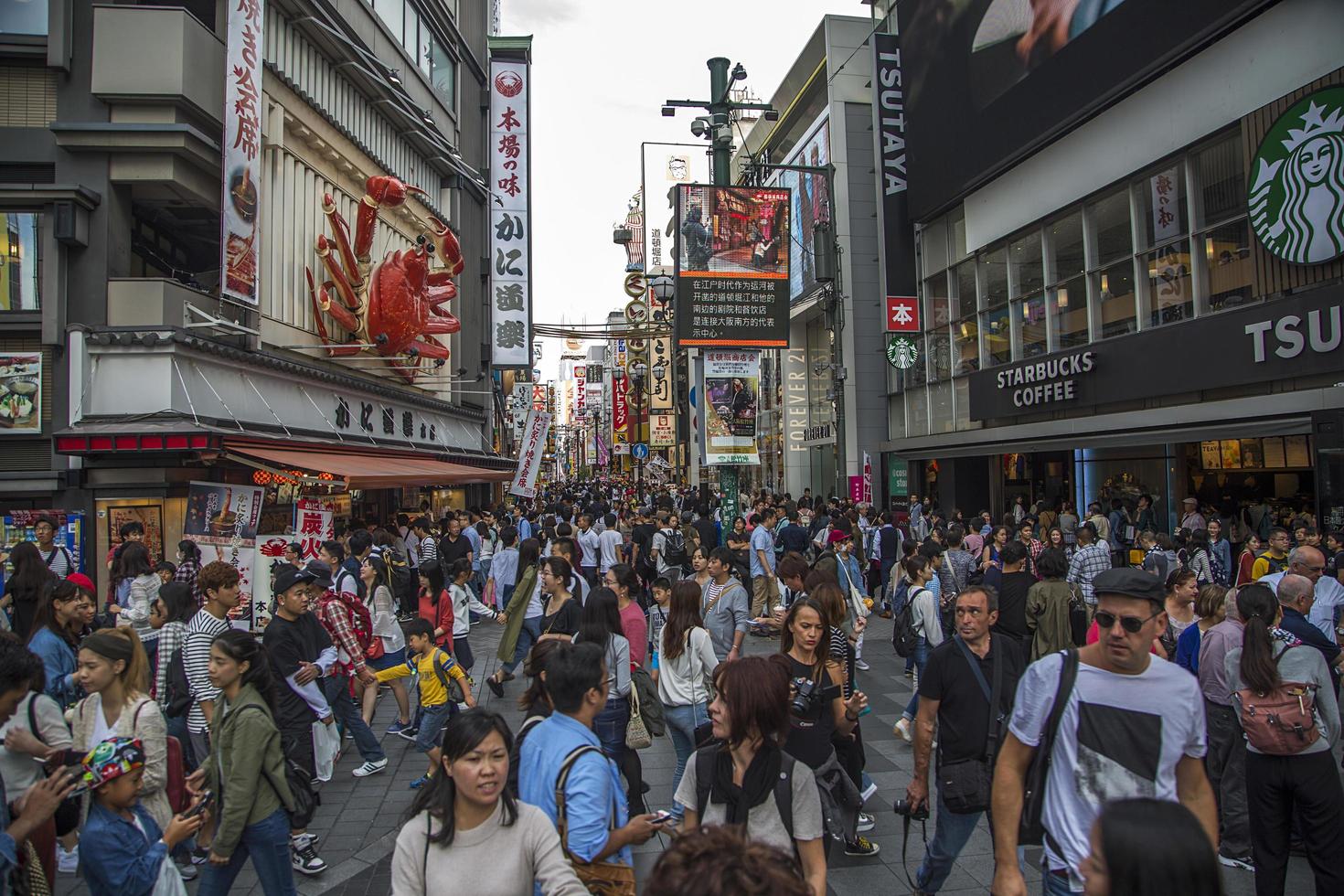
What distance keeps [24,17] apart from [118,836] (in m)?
14.6

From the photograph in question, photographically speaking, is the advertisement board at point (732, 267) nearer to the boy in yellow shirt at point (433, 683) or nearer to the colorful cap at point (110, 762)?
the boy in yellow shirt at point (433, 683)

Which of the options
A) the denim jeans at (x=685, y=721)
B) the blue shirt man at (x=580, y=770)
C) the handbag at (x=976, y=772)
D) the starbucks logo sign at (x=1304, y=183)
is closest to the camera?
the blue shirt man at (x=580, y=770)

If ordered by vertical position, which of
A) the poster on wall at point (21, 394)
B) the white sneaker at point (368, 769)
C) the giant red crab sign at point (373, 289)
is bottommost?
the white sneaker at point (368, 769)

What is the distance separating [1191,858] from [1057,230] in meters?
20.6

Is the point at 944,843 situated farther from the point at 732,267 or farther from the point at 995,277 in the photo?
the point at 995,277

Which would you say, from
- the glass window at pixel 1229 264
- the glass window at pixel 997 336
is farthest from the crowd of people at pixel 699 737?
the glass window at pixel 997 336

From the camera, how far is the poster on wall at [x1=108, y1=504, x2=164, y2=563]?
12867mm

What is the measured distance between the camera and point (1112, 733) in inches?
119

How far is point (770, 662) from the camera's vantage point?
3240mm

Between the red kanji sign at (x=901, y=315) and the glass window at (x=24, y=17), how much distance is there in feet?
65.1

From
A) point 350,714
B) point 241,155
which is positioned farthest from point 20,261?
point 350,714

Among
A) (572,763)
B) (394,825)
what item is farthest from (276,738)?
(394,825)

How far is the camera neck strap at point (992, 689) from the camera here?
4.25 m

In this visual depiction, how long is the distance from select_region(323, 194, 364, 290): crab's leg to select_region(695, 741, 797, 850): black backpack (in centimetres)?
1843
